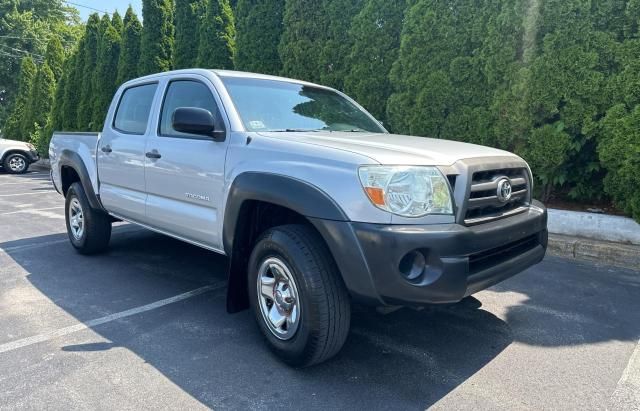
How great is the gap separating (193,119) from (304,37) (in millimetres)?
6379

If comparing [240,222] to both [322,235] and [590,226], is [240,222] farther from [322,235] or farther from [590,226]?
[590,226]

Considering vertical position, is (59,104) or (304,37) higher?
(304,37)

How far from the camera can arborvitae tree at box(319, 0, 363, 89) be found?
841cm

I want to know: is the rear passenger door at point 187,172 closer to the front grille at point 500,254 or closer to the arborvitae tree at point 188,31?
the front grille at point 500,254

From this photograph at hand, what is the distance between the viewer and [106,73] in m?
15.8

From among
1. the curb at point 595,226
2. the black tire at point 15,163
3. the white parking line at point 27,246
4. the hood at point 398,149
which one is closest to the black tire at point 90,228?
the white parking line at point 27,246

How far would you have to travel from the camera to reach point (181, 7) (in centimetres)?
1272

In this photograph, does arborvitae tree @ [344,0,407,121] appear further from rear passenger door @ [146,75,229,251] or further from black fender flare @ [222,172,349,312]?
black fender flare @ [222,172,349,312]

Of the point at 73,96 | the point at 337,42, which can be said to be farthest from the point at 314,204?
the point at 73,96

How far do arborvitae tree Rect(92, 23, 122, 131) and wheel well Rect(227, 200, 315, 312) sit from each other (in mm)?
14484

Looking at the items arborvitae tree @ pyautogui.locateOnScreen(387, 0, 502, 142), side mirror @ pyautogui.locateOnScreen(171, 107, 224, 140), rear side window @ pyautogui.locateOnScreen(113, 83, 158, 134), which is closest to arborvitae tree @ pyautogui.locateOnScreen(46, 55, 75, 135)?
rear side window @ pyautogui.locateOnScreen(113, 83, 158, 134)

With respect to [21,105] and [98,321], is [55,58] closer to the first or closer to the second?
[21,105]

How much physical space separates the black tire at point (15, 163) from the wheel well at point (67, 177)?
12.4m

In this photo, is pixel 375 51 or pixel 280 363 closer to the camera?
pixel 280 363
